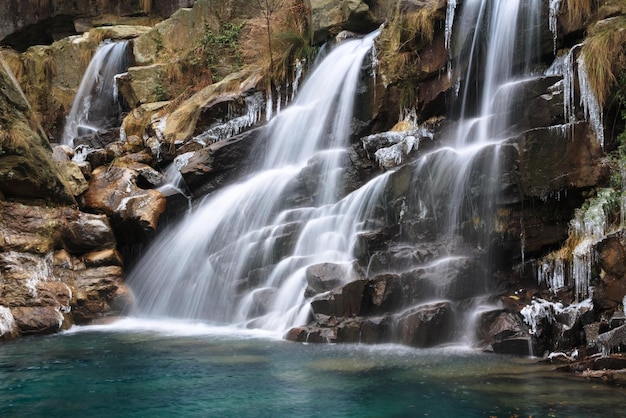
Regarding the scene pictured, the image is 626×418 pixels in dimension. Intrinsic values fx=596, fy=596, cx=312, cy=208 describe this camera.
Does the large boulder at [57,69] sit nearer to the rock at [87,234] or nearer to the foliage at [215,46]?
the foliage at [215,46]

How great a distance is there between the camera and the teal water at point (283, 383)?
5406 mm

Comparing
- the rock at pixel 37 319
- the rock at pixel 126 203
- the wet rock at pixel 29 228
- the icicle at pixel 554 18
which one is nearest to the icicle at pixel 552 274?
the icicle at pixel 554 18

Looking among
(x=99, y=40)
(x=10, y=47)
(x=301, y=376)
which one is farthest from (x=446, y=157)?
(x=10, y=47)

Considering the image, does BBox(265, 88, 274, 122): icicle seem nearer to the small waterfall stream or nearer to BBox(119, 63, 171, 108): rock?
the small waterfall stream

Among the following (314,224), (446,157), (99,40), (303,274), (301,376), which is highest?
(99,40)

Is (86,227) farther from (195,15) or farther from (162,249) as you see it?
(195,15)

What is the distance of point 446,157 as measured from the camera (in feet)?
32.0

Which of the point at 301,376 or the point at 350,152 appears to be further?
the point at 350,152

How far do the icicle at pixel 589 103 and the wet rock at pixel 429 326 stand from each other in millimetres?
3296

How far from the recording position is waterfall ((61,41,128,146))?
20.2 m

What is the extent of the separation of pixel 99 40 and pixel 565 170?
18757mm

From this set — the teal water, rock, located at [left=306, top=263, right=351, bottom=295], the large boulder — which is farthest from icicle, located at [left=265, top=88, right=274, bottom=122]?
the large boulder

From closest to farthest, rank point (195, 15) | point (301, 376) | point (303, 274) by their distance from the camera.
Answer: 1. point (301, 376)
2. point (303, 274)
3. point (195, 15)

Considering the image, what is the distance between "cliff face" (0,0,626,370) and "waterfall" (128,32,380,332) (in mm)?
365
